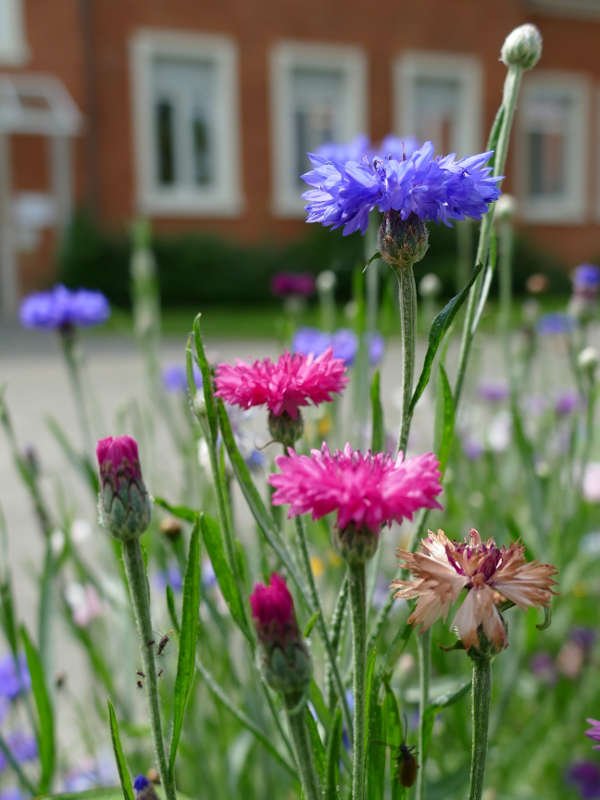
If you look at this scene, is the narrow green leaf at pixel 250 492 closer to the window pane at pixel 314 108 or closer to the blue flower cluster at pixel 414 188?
the blue flower cluster at pixel 414 188

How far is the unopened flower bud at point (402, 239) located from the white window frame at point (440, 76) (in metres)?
9.16

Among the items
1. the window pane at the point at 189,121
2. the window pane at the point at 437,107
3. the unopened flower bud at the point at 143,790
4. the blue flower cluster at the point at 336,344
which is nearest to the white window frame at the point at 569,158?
the window pane at the point at 437,107

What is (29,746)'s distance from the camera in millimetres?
1135

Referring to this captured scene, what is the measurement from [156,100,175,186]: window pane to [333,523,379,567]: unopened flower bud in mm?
8770

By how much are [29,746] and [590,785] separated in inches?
26.7

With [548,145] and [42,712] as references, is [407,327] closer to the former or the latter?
[42,712]

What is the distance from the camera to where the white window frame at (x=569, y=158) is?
32.6ft

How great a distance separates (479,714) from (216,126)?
889 centimetres

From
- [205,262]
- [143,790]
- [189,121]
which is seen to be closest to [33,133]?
[189,121]

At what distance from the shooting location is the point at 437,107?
31.5 feet

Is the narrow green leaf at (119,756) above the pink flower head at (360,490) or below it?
below

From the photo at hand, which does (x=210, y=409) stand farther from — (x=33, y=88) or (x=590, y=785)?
(x=33, y=88)

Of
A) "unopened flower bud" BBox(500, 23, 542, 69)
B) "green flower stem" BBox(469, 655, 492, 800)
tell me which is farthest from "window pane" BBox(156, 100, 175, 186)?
"green flower stem" BBox(469, 655, 492, 800)

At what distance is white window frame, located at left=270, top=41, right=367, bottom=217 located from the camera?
8.79 m
